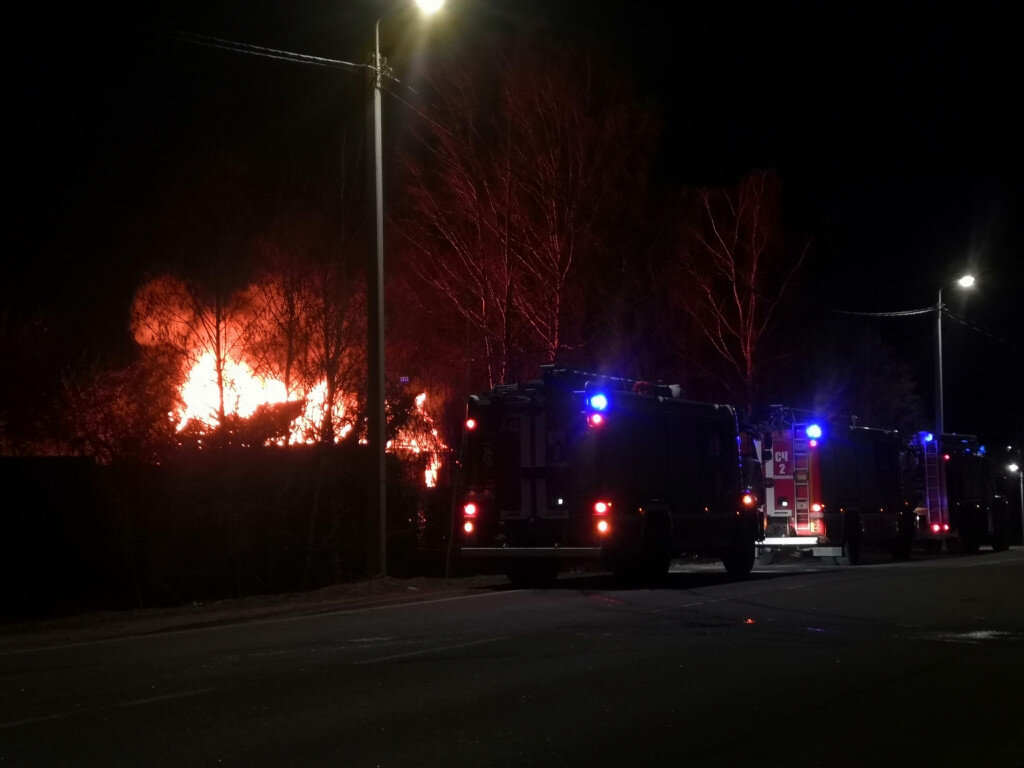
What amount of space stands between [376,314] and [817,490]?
38.9 ft

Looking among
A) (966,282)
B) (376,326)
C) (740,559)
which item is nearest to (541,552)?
(376,326)

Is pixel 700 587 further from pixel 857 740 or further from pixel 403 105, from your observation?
pixel 403 105

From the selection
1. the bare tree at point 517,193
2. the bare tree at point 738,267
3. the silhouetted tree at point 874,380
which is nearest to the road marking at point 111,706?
the bare tree at point 517,193

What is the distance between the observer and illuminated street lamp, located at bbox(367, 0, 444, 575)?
19391 millimetres

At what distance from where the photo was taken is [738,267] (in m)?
37.1

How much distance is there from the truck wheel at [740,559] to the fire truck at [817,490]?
2793 millimetres

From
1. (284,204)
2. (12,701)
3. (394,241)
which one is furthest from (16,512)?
(12,701)

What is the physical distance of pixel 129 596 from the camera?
75.5ft

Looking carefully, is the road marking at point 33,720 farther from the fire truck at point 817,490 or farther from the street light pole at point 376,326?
the fire truck at point 817,490

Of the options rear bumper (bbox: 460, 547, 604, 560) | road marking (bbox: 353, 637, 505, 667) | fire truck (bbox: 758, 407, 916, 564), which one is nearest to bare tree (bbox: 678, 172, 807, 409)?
fire truck (bbox: 758, 407, 916, 564)

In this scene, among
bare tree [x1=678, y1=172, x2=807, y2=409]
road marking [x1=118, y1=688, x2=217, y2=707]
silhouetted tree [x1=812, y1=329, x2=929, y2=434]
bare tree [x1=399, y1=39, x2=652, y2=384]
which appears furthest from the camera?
silhouetted tree [x1=812, y1=329, x2=929, y2=434]

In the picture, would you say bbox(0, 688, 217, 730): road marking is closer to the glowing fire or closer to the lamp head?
the glowing fire

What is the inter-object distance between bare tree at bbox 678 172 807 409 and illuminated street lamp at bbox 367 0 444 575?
17.7 metres

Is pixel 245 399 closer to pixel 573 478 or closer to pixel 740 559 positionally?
pixel 573 478
